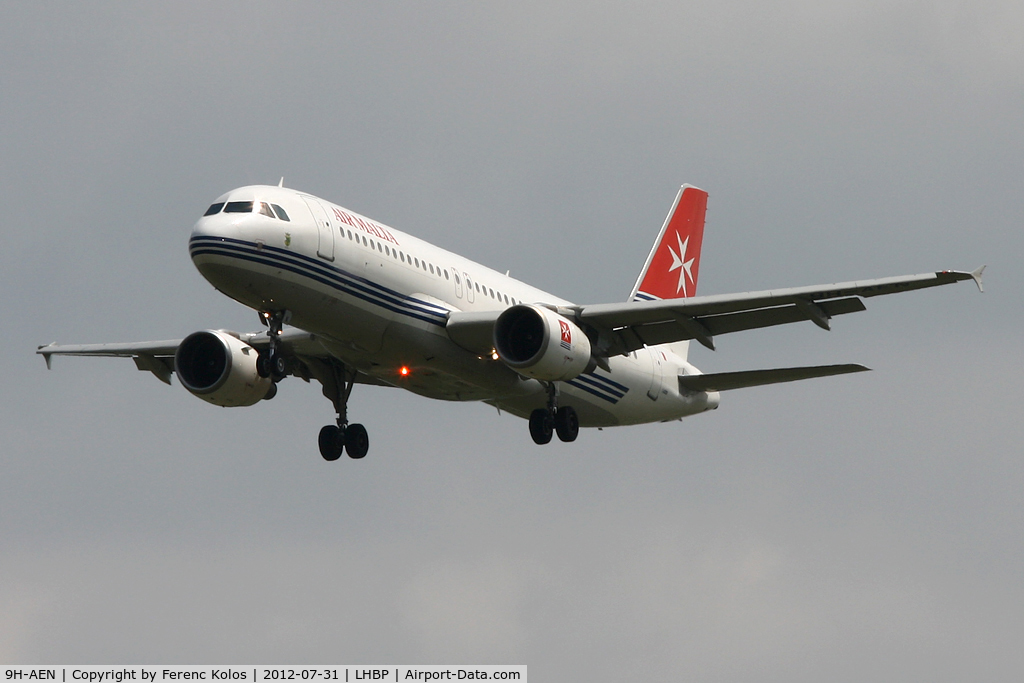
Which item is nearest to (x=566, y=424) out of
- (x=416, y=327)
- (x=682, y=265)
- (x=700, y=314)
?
(x=700, y=314)

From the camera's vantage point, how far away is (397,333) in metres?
37.0

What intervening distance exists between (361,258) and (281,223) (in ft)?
7.11

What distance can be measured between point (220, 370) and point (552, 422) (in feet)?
28.2

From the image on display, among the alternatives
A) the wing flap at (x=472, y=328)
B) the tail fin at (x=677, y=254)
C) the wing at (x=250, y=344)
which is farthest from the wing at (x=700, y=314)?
the tail fin at (x=677, y=254)

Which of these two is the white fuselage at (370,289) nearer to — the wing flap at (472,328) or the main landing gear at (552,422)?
the wing flap at (472,328)

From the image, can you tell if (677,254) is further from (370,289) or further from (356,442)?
(370,289)

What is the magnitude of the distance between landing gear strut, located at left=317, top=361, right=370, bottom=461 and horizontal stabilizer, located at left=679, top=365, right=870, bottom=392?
964cm

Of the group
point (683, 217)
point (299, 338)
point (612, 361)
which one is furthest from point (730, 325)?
point (683, 217)

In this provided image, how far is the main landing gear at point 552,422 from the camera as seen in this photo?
40844 millimetres

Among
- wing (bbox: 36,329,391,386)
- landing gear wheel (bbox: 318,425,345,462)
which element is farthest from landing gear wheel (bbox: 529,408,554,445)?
landing gear wheel (bbox: 318,425,345,462)

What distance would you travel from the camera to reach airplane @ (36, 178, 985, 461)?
35.1 m

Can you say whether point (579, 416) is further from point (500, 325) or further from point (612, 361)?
→ point (500, 325)

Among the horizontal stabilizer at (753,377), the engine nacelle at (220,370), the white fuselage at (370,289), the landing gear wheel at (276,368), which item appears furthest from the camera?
the horizontal stabilizer at (753,377)

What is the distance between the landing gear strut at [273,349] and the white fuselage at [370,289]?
11.5 inches
